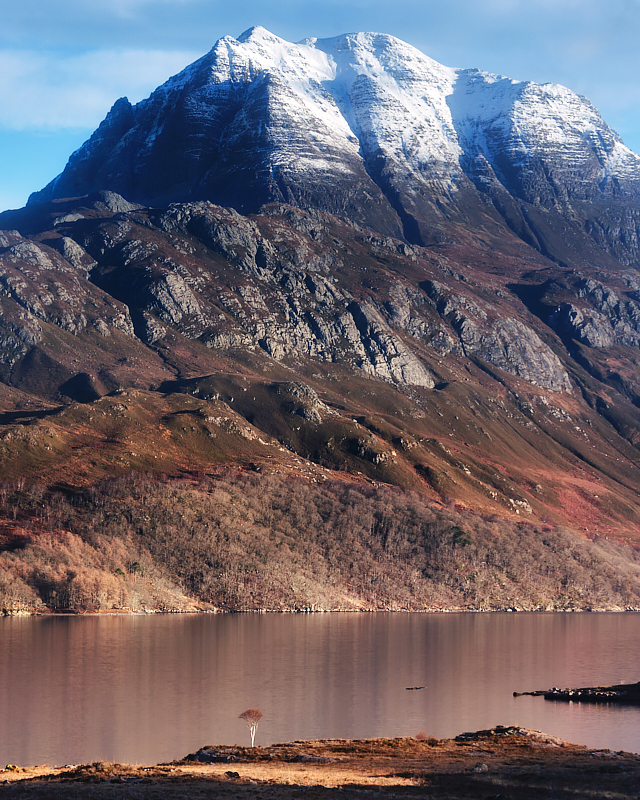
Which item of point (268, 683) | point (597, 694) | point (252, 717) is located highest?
point (252, 717)

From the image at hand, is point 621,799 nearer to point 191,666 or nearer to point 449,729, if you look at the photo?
point 449,729

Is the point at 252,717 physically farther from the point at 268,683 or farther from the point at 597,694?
the point at 597,694

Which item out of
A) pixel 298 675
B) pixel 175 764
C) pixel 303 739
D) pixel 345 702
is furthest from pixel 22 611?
pixel 175 764

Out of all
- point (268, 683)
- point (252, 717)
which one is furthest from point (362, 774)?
point (268, 683)

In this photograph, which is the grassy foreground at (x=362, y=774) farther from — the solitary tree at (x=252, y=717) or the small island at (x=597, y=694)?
the small island at (x=597, y=694)

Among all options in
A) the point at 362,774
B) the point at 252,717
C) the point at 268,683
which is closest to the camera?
the point at 362,774

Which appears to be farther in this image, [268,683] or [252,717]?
[268,683]
